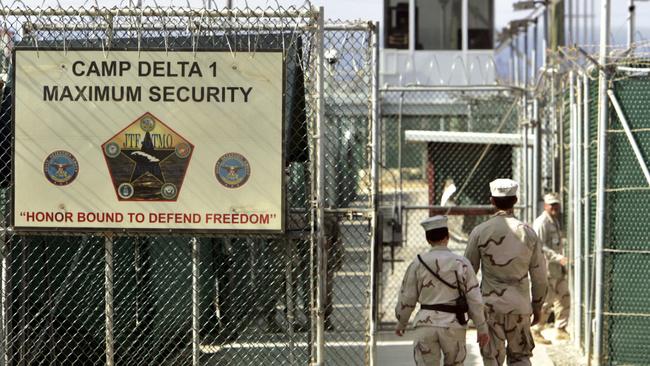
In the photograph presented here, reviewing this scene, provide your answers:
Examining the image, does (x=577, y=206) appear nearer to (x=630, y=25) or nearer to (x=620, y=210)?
(x=620, y=210)

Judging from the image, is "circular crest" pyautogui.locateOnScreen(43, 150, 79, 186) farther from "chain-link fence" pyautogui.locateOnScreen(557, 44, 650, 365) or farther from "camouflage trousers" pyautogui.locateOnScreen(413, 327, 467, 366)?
"chain-link fence" pyautogui.locateOnScreen(557, 44, 650, 365)

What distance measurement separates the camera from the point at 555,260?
494 inches

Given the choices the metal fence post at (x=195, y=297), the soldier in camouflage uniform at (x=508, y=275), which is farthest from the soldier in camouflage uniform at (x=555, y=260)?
the metal fence post at (x=195, y=297)

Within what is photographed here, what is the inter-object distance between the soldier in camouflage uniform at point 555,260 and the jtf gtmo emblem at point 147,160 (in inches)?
224

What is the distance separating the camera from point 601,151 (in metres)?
10.7

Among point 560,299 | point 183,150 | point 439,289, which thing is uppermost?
point 183,150

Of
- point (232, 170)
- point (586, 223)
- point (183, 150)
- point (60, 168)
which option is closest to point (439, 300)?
point (232, 170)

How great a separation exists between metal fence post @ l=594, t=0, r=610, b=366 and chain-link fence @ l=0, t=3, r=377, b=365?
2338mm

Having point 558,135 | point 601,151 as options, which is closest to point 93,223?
point 601,151

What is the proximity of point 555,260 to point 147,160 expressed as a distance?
6.08 m

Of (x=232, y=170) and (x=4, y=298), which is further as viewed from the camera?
(x=4, y=298)

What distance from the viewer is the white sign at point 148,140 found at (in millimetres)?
7758

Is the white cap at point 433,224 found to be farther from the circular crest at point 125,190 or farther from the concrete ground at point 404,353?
the concrete ground at point 404,353

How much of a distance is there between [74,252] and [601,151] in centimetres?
486
